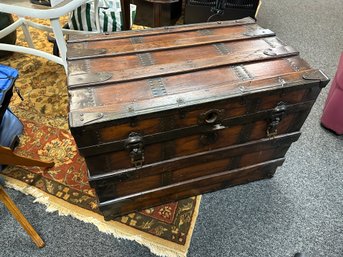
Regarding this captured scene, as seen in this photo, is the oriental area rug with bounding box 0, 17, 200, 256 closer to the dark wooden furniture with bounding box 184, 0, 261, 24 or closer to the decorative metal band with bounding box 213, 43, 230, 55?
the decorative metal band with bounding box 213, 43, 230, 55

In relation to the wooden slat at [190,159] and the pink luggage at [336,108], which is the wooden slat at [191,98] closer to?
the wooden slat at [190,159]

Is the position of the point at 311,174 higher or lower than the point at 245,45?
lower

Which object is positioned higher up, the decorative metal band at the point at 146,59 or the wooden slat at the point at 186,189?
the decorative metal band at the point at 146,59

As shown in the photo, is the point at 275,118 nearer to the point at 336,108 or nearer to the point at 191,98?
the point at 191,98

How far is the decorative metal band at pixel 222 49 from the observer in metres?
1.17

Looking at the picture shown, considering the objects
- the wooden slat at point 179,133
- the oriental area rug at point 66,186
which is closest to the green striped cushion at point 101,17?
the oriental area rug at point 66,186

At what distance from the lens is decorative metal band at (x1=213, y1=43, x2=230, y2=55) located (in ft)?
3.85

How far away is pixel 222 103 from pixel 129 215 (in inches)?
29.8

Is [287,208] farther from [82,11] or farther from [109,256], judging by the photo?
[82,11]

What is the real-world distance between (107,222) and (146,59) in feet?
2.72

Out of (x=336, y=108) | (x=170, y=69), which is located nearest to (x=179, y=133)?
(x=170, y=69)

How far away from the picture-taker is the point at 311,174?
1.51 m

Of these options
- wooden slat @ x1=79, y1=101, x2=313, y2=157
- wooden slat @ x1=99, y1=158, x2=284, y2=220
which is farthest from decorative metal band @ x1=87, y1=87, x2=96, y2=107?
wooden slat @ x1=99, y1=158, x2=284, y2=220

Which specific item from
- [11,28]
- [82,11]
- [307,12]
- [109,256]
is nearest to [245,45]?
[109,256]
